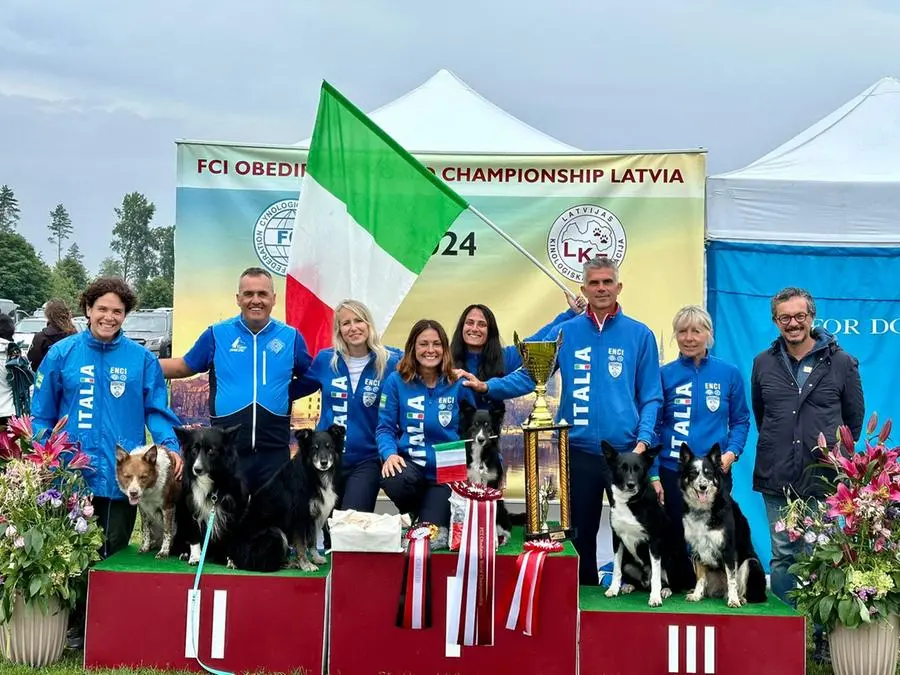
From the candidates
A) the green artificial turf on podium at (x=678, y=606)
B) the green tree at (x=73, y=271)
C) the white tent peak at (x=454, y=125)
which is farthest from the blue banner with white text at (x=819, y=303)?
the green tree at (x=73, y=271)

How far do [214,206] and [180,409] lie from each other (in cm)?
148

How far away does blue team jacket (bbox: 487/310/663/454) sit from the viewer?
4324 mm

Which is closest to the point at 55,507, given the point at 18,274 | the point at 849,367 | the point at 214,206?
the point at 214,206

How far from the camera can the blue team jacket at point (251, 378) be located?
14.7 ft

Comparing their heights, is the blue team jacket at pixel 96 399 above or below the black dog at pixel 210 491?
above

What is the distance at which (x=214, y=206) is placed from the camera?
6133 mm

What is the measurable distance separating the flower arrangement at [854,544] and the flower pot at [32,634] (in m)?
3.44

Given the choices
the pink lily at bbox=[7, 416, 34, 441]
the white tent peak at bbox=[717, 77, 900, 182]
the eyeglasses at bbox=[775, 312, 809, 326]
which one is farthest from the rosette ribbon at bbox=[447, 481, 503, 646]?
the white tent peak at bbox=[717, 77, 900, 182]

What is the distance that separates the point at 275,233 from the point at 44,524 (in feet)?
9.24

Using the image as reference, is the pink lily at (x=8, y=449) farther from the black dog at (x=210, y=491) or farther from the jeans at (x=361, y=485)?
the jeans at (x=361, y=485)

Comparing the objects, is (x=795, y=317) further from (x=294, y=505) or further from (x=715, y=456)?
(x=294, y=505)

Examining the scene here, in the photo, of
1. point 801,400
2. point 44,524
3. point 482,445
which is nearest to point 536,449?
point 482,445

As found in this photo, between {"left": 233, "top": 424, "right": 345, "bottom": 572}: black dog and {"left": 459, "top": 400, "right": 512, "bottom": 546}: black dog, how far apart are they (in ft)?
1.98

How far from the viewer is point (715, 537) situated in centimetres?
388
